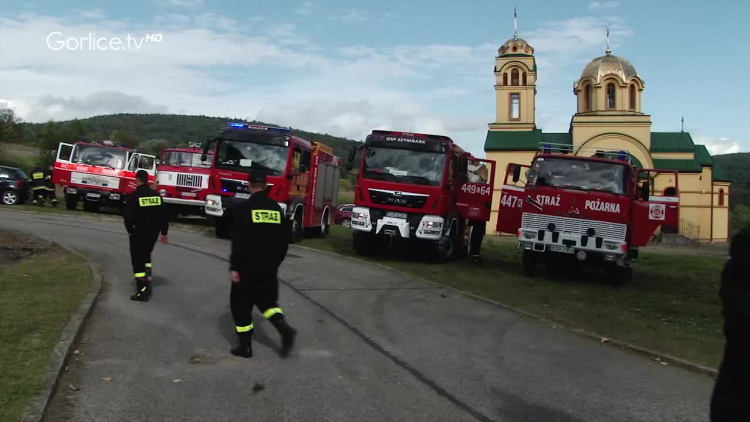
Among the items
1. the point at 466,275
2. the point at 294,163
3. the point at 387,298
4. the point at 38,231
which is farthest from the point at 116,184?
the point at 387,298

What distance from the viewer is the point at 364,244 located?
60.0 feet

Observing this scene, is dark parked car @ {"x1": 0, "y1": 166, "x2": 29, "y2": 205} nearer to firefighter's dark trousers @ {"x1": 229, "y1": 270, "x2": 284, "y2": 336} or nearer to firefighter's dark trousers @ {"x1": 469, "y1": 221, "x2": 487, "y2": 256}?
firefighter's dark trousers @ {"x1": 469, "y1": 221, "x2": 487, "y2": 256}

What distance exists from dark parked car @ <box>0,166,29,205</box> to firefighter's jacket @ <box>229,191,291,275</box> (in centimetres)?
2506

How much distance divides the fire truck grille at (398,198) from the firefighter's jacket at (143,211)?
7461mm

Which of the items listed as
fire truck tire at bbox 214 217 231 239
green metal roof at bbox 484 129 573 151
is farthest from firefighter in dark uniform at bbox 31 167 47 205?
green metal roof at bbox 484 129 573 151

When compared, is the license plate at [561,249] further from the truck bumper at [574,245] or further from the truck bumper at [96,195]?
the truck bumper at [96,195]

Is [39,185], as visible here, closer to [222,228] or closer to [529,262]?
[222,228]

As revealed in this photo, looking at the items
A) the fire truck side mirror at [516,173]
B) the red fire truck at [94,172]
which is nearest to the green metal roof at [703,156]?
the red fire truck at [94,172]

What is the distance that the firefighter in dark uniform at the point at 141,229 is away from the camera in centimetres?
991

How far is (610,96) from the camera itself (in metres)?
55.6

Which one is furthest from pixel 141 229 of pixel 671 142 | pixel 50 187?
pixel 671 142

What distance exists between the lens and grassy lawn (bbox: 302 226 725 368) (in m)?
9.52

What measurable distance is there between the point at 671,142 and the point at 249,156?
147ft

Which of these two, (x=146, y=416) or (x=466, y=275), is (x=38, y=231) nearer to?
(x=466, y=275)
